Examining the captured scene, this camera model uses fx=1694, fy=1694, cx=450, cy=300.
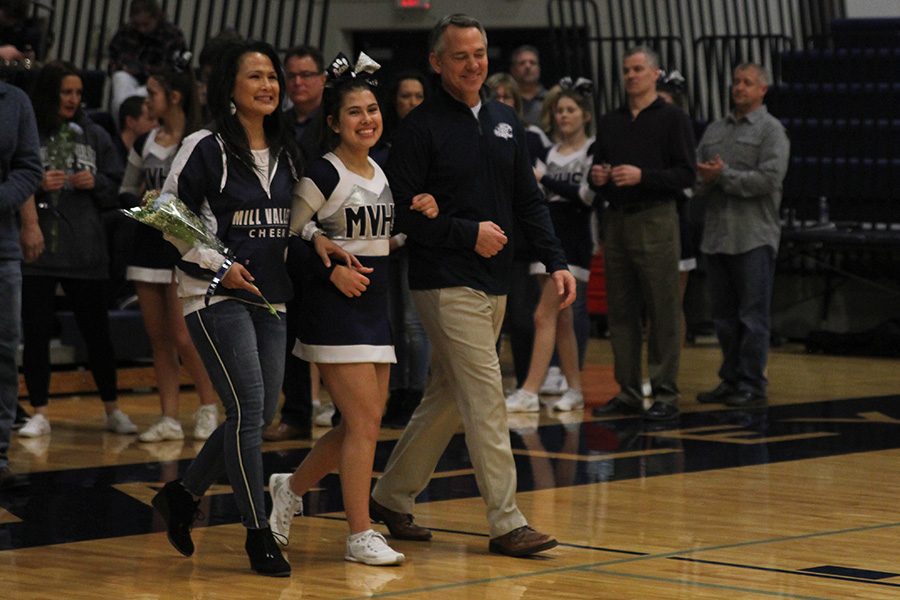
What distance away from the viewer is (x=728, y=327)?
30.1ft

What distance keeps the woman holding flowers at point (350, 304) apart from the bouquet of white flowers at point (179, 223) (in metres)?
0.26

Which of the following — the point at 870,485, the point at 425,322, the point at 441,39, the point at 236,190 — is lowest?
the point at 870,485

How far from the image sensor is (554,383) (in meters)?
9.39

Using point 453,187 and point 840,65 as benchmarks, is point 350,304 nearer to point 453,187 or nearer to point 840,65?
point 453,187

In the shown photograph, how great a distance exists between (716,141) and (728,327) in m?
1.01

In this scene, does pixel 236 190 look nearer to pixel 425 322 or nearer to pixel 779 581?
pixel 425 322

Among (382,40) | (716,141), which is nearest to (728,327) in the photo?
(716,141)

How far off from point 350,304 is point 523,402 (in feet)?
12.1

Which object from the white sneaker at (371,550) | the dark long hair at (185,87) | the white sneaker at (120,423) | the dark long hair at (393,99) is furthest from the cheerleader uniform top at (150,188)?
the white sneaker at (371,550)

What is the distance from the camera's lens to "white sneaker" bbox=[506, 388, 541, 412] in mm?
8500

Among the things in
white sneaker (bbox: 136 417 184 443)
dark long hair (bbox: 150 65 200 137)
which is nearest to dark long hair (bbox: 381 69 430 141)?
dark long hair (bbox: 150 65 200 137)

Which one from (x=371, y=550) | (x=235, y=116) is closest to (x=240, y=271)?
(x=235, y=116)

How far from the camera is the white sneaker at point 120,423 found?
25.6ft

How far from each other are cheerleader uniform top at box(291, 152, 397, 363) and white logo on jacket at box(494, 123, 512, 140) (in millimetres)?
408
